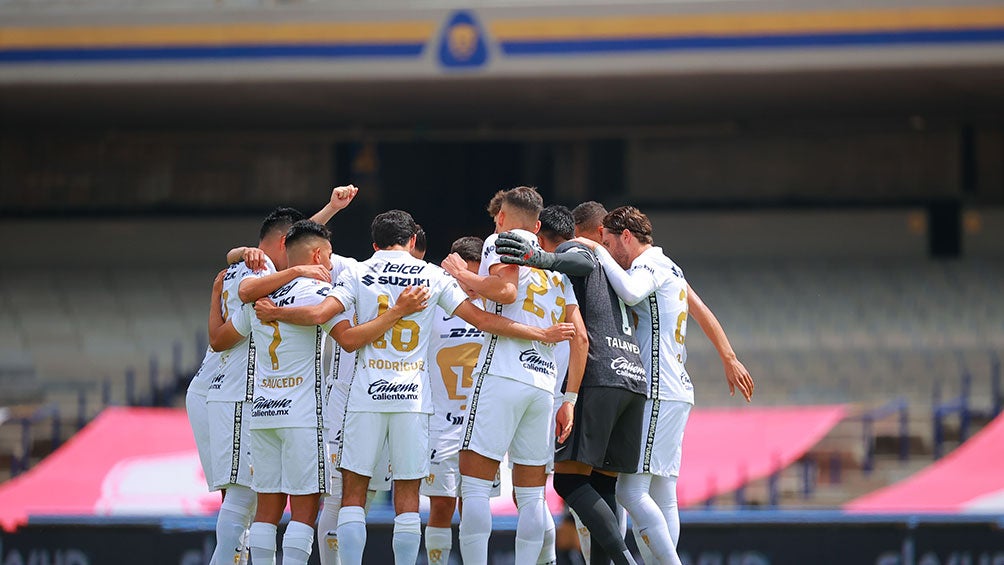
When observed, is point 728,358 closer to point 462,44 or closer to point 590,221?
point 590,221

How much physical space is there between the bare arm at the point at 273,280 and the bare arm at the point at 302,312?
0.06m

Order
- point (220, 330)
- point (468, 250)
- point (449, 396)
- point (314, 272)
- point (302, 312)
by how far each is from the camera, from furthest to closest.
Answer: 1. point (468, 250)
2. point (449, 396)
3. point (220, 330)
4. point (314, 272)
5. point (302, 312)

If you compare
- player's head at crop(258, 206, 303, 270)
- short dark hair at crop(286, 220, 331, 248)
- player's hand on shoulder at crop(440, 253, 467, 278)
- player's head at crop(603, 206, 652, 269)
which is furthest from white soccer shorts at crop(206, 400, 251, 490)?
player's head at crop(603, 206, 652, 269)

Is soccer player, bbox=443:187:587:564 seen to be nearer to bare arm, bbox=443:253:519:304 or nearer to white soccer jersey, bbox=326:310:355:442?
bare arm, bbox=443:253:519:304

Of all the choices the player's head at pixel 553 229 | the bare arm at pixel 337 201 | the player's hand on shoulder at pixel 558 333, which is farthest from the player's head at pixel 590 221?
the bare arm at pixel 337 201

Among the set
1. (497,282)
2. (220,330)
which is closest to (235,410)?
(220,330)

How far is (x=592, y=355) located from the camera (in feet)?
24.8

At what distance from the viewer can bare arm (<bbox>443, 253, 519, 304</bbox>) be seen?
7289 millimetres

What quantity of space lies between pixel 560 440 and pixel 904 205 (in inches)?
720

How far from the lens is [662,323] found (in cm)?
791

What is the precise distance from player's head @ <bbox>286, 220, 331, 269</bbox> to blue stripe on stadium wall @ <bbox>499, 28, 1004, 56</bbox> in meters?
12.8

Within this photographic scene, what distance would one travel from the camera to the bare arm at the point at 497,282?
7.29 meters

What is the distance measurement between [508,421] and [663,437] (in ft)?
3.41

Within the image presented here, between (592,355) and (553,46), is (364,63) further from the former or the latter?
(592,355)
